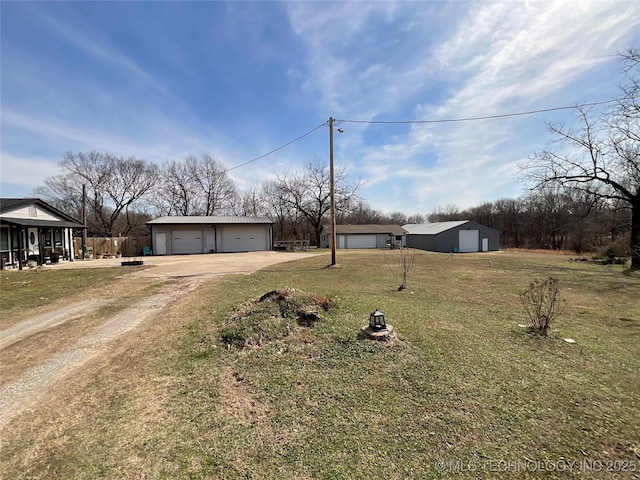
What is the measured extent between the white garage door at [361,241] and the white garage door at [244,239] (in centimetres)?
1291

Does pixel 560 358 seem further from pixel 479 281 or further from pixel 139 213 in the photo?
pixel 139 213

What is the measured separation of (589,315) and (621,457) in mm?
5429

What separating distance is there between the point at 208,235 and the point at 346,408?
23.8 meters

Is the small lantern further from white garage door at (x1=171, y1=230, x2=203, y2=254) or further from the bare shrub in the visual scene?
white garage door at (x1=171, y1=230, x2=203, y2=254)

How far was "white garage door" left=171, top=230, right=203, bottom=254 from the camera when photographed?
23547mm

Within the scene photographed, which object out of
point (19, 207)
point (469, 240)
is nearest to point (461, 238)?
point (469, 240)

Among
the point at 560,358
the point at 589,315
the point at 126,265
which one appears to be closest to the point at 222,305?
the point at 560,358

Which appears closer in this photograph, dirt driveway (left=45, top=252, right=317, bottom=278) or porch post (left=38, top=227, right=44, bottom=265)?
dirt driveway (left=45, top=252, right=317, bottom=278)

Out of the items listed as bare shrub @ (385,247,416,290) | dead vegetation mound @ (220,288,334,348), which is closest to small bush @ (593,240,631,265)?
bare shrub @ (385,247,416,290)

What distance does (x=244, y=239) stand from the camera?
25312 millimetres

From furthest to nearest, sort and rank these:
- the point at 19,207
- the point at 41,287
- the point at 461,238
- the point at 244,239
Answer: the point at 461,238 < the point at 244,239 < the point at 19,207 < the point at 41,287

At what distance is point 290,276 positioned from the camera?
10805mm

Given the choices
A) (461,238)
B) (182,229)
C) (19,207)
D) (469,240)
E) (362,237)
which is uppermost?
(19,207)

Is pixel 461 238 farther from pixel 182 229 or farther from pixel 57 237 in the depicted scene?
pixel 57 237
